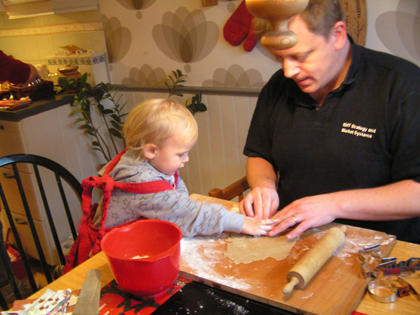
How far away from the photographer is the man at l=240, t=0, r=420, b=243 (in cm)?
106

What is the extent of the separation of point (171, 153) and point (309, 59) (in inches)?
19.5

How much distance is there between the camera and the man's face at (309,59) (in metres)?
1.05

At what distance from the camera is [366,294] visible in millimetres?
819

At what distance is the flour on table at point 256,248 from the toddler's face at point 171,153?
28 centimetres

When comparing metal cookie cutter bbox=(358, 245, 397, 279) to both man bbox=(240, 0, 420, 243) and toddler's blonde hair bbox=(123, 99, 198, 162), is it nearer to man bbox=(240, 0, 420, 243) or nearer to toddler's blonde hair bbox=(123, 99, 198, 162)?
man bbox=(240, 0, 420, 243)

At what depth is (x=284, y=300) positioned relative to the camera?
2.62ft

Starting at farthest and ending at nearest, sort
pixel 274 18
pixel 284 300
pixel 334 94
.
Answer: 1. pixel 334 94
2. pixel 284 300
3. pixel 274 18

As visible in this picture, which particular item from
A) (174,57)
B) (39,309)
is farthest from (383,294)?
(174,57)

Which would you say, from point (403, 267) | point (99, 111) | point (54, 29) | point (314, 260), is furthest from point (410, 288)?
point (54, 29)

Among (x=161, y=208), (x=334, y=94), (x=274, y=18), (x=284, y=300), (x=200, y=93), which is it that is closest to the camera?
(x=274, y=18)

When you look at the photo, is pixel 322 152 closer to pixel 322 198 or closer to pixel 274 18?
pixel 322 198

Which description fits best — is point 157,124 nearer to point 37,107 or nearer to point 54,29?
point 37,107

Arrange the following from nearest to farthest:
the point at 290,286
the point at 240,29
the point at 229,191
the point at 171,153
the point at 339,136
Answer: the point at 290,286 < the point at 171,153 < the point at 339,136 < the point at 229,191 < the point at 240,29

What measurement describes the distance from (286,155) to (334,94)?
262 mm
